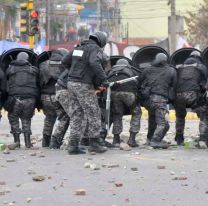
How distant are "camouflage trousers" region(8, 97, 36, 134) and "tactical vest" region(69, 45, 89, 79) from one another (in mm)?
1552

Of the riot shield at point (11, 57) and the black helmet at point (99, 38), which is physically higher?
the black helmet at point (99, 38)

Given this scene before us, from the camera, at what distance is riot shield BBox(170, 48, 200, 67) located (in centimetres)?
1462

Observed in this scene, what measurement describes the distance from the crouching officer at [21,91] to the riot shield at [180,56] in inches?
112

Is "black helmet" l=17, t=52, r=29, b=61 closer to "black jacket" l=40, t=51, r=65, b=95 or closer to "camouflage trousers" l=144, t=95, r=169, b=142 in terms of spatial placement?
"black jacket" l=40, t=51, r=65, b=95

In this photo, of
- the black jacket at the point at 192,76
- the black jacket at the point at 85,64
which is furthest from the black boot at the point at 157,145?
the black jacket at the point at 85,64

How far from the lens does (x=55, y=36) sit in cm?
8550

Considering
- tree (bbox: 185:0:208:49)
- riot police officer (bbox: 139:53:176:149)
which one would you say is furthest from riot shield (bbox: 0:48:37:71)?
tree (bbox: 185:0:208:49)

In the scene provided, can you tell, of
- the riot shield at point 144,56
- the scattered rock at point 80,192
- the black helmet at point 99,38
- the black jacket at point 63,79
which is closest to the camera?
the scattered rock at point 80,192

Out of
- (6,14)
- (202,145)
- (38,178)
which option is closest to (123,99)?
(202,145)

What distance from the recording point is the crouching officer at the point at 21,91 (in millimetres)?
13336

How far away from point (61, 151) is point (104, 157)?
4.07 feet

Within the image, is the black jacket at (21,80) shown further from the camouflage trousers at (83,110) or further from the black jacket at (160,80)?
the black jacket at (160,80)

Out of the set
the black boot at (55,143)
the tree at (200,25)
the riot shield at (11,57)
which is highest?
the tree at (200,25)

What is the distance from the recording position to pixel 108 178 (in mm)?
9875
